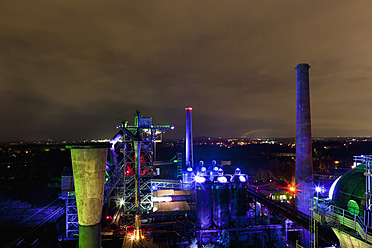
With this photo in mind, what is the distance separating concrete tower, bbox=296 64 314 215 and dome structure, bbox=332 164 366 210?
10.7m

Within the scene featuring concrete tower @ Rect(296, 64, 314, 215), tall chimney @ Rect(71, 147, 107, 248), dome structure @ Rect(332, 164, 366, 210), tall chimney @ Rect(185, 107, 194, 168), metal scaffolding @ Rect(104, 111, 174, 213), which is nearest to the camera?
tall chimney @ Rect(71, 147, 107, 248)

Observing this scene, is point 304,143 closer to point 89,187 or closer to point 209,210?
point 209,210

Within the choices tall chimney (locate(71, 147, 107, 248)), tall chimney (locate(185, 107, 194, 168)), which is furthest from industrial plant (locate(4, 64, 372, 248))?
tall chimney (locate(185, 107, 194, 168))

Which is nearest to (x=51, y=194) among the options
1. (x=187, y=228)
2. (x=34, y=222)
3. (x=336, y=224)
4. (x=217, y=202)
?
(x=34, y=222)

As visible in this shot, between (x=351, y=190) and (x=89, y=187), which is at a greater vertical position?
(x=89, y=187)

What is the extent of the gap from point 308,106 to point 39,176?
208 ft

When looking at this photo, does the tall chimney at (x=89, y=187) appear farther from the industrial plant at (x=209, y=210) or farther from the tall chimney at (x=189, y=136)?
the tall chimney at (x=189, y=136)

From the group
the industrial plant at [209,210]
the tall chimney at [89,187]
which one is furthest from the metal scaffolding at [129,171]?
the tall chimney at [89,187]

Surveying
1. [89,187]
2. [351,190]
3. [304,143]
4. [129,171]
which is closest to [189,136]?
[129,171]

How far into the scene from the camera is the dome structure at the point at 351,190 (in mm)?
13373

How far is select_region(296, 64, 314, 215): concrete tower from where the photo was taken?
25.9 m

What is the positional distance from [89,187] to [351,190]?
1675 cm

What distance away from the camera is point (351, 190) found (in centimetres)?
1410

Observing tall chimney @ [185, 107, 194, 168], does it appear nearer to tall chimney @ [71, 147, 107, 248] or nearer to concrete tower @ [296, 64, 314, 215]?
concrete tower @ [296, 64, 314, 215]
